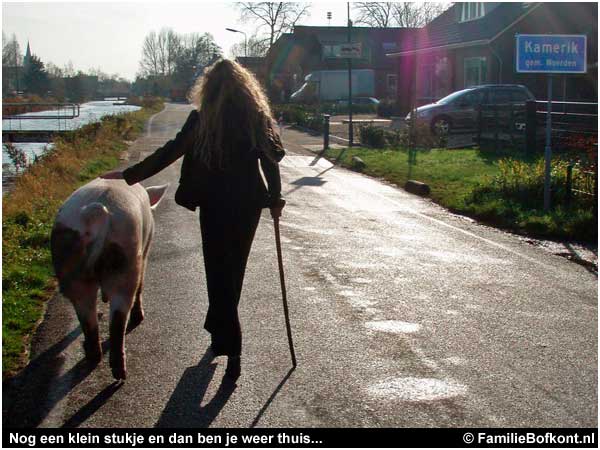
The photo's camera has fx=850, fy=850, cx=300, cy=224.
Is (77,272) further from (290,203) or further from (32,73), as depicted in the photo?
(32,73)

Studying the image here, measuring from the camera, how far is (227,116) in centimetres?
542

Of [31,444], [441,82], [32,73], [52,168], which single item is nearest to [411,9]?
[32,73]

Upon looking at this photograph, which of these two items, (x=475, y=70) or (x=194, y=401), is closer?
(x=194, y=401)

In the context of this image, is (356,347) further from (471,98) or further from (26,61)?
(26,61)

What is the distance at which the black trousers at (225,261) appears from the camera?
17.6ft

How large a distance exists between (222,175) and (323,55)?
214 ft

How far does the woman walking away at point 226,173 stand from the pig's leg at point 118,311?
51cm

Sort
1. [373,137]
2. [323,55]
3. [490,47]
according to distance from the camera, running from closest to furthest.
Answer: [373,137]
[490,47]
[323,55]

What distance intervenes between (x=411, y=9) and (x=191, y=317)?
8840 cm

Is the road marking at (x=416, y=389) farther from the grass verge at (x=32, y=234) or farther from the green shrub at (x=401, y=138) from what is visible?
the green shrub at (x=401, y=138)

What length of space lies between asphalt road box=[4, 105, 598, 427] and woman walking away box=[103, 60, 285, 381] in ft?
1.58

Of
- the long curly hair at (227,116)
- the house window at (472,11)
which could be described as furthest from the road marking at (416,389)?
the house window at (472,11)

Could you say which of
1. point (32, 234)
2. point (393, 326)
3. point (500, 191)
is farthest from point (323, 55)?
point (393, 326)

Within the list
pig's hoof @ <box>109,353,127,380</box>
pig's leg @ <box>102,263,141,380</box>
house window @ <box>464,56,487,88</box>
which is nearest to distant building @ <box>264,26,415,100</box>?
house window @ <box>464,56,487,88</box>
